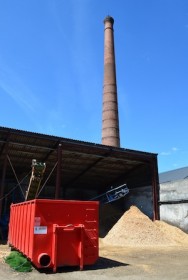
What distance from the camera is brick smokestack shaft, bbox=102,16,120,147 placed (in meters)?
32.7

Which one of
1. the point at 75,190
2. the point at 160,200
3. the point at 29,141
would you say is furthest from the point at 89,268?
the point at 75,190

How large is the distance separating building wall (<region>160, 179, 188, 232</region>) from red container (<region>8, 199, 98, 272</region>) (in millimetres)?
13482

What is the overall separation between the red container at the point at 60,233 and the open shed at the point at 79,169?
9523 millimetres

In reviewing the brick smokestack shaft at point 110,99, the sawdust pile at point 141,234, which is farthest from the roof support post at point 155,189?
the brick smokestack shaft at point 110,99

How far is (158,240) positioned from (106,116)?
1697 centimetres

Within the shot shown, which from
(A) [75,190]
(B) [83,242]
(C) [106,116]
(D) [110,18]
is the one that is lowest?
(B) [83,242]

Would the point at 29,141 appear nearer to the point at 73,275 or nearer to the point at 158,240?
the point at 158,240

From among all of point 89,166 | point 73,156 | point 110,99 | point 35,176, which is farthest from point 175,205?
point 110,99

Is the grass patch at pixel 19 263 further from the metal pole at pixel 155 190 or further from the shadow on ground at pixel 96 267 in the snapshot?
A: the metal pole at pixel 155 190

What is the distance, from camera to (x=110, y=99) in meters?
33.9

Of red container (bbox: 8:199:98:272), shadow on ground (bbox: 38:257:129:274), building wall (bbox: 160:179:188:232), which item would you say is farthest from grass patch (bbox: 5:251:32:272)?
building wall (bbox: 160:179:188:232)

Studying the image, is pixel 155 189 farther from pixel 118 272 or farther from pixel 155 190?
pixel 118 272

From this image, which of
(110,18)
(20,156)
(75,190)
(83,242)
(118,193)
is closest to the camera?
(83,242)

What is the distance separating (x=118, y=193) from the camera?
2564cm
